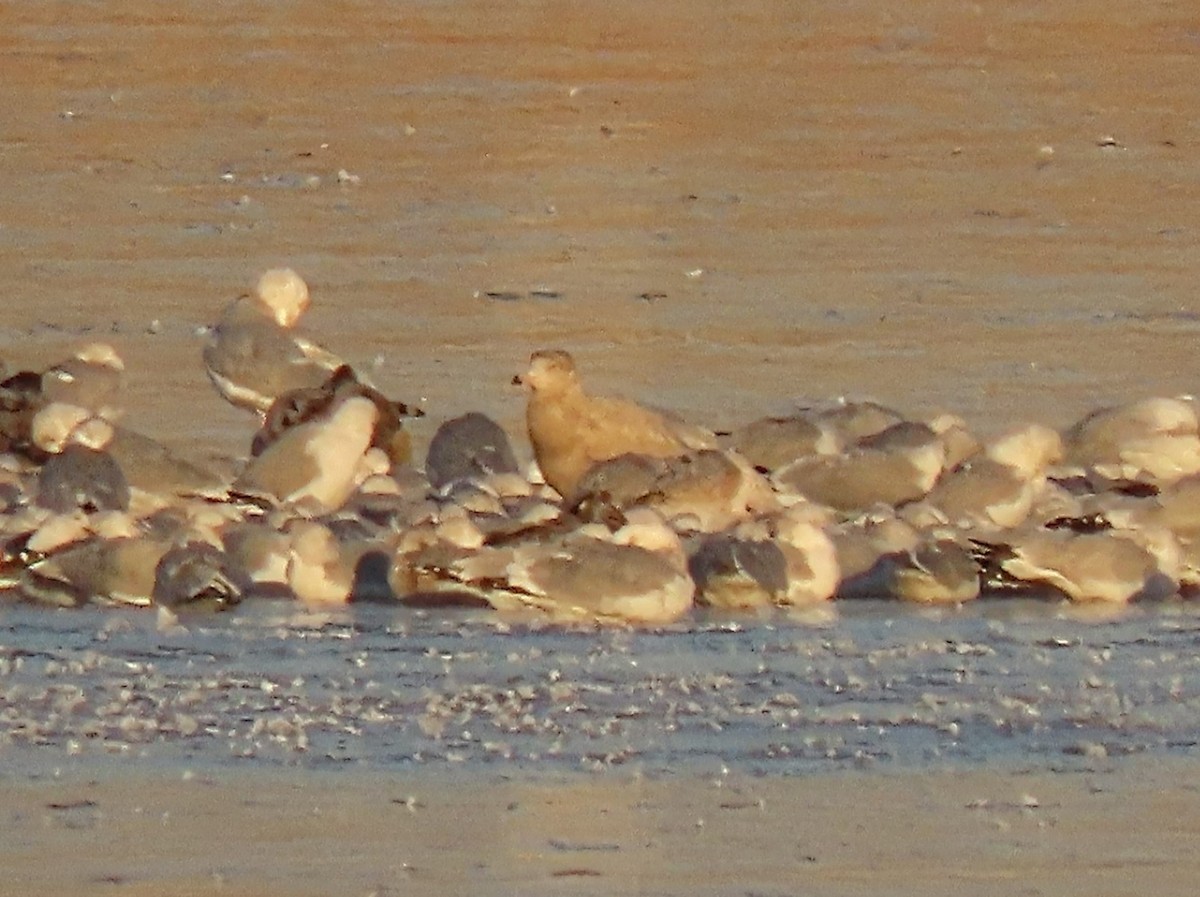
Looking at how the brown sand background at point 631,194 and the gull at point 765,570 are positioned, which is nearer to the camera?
the gull at point 765,570

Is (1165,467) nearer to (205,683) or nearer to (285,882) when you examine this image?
(205,683)

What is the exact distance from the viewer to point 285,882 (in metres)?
5.79

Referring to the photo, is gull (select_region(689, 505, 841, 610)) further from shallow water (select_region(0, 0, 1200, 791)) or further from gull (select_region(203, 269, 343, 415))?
gull (select_region(203, 269, 343, 415))

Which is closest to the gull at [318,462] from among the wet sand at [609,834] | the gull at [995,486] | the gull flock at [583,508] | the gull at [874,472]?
the gull flock at [583,508]

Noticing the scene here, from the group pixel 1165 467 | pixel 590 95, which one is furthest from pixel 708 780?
pixel 590 95

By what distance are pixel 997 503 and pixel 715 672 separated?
2.12 meters

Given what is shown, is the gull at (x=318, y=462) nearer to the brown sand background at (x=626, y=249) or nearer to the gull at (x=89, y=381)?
the gull at (x=89, y=381)

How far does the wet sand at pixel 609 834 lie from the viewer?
229 inches

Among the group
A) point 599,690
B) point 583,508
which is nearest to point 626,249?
point 583,508

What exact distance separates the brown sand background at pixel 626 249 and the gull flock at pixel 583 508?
1.46 metres

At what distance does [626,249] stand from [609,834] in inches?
401

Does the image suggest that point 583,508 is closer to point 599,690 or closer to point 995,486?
point 995,486

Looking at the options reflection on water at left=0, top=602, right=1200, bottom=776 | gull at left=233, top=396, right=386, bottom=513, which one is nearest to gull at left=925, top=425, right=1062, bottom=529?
reflection on water at left=0, top=602, right=1200, bottom=776

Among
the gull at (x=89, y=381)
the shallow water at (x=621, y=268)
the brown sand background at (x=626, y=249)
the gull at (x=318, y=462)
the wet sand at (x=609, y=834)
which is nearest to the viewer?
the wet sand at (x=609, y=834)
